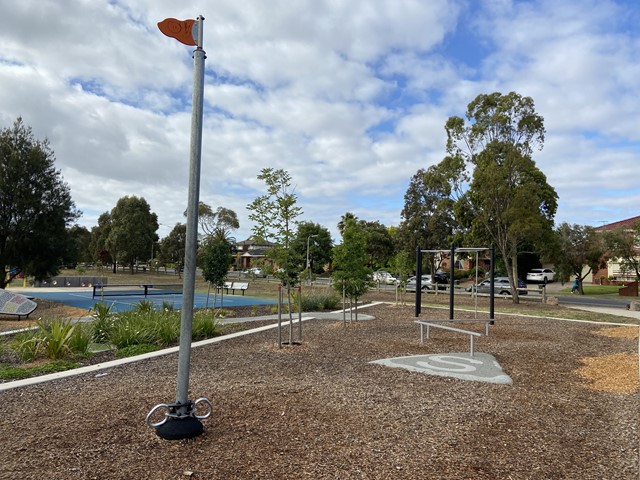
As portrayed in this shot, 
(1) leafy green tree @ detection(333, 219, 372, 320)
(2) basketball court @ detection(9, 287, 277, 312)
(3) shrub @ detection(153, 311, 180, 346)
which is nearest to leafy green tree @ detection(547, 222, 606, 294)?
(2) basketball court @ detection(9, 287, 277, 312)

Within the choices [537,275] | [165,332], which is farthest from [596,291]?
[165,332]

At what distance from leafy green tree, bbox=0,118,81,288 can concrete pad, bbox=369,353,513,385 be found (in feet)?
65.1

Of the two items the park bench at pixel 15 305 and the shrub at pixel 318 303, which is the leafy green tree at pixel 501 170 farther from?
the park bench at pixel 15 305

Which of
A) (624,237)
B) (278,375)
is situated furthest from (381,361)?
(624,237)

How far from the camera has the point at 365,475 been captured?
11.1ft

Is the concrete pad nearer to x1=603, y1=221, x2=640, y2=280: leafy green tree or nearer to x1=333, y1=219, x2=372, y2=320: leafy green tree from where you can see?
x1=333, y1=219, x2=372, y2=320: leafy green tree

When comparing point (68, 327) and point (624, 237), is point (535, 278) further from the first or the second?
point (68, 327)

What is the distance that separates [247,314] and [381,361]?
9415 millimetres

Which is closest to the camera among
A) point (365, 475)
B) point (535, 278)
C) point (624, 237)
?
point (365, 475)

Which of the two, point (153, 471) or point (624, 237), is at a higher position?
point (624, 237)

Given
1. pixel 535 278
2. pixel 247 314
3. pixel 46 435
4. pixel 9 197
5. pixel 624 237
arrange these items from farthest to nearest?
pixel 535 278 < pixel 624 237 < pixel 9 197 < pixel 247 314 < pixel 46 435

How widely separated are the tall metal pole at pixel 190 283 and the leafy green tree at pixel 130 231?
5870 cm

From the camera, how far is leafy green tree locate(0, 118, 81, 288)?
67.3ft

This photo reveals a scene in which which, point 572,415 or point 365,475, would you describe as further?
point 572,415
